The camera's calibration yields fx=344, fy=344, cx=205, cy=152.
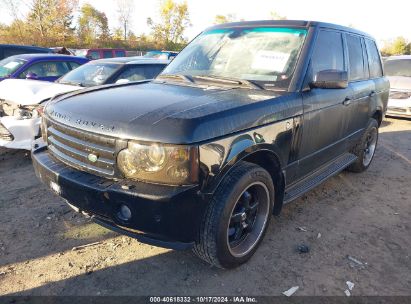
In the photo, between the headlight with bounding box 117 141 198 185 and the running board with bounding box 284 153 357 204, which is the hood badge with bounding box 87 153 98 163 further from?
the running board with bounding box 284 153 357 204

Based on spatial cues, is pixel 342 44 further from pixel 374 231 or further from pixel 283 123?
pixel 374 231

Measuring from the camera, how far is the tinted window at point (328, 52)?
337 centimetres

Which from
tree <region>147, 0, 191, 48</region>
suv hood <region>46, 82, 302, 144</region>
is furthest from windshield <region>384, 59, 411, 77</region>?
tree <region>147, 0, 191, 48</region>

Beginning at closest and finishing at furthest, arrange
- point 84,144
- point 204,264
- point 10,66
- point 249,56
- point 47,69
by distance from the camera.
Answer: point 84,144
point 204,264
point 249,56
point 10,66
point 47,69

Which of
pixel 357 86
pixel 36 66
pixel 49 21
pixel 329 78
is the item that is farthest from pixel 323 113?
pixel 49 21

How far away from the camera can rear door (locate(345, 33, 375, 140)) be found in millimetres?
4098

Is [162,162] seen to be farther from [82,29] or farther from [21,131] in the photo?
[82,29]

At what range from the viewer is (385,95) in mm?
5309

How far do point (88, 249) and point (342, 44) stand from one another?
3.46 meters

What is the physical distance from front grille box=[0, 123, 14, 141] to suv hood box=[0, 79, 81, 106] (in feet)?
1.40

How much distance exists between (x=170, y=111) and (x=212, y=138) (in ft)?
1.17

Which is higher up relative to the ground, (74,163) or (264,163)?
(74,163)

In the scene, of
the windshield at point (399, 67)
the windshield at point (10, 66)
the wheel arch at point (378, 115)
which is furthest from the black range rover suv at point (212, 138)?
the windshield at point (399, 67)

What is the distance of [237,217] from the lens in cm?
276
